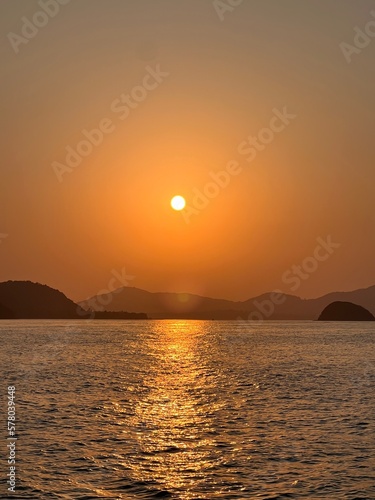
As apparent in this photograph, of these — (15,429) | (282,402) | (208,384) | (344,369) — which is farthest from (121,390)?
(344,369)

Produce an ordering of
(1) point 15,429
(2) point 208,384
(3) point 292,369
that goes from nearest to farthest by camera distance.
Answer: (1) point 15,429
(2) point 208,384
(3) point 292,369

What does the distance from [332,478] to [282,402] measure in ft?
88.1

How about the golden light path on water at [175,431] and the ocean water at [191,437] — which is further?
the golden light path on water at [175,431]

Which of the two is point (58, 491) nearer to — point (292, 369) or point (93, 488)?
point (93, 488)

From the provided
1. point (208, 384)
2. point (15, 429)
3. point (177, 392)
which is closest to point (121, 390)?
point (177, 392)

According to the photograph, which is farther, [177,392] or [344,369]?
[344,369]

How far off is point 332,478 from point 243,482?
15.6 feet

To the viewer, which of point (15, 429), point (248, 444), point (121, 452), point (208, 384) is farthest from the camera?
point (208, 384)

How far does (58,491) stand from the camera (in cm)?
2805

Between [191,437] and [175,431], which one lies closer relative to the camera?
[191,437]

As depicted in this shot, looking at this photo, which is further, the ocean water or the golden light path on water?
the golden light path on water

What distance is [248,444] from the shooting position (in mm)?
38562

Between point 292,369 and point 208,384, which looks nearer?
point 208,384

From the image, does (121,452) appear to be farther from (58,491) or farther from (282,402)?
(282,402)
